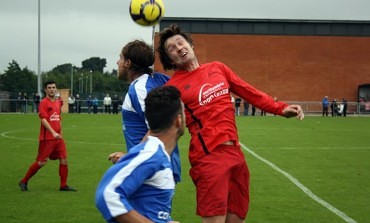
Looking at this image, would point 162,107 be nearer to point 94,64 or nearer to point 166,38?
point 166,38

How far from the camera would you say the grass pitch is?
880cm

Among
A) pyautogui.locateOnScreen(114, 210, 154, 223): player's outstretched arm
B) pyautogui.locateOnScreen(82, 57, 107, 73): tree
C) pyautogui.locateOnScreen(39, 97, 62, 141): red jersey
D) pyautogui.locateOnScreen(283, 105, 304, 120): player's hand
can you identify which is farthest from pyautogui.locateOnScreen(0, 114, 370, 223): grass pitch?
pyautogui.locateOnScreen(82, 57, 107, 73): tree

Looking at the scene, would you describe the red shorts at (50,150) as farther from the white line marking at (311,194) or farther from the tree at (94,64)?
the tree at (94,64)

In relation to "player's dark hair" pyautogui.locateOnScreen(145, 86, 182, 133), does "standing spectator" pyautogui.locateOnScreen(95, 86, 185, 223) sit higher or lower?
lower

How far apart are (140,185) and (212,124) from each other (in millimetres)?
2043

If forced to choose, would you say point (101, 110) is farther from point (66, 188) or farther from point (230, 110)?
point (230, 110)

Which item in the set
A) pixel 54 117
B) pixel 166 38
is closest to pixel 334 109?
pixel 54 117

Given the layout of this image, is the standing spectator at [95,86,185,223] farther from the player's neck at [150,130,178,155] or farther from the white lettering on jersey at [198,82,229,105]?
the white lettering on jersey at [198,82,229,105]

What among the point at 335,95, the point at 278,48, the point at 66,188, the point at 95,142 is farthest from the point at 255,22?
the point at 66,188

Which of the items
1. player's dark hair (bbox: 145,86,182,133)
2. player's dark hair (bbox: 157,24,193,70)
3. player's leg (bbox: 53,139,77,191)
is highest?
player's dark hair (bbox: 157,24,193,70)

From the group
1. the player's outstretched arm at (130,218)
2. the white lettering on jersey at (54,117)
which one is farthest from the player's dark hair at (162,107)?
the white lettering on jersey at (54,117)

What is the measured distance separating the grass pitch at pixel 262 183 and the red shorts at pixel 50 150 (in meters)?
0.60

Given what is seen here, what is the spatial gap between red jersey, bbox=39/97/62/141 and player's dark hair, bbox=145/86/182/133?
8.03 metres

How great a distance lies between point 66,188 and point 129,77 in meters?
6.36
